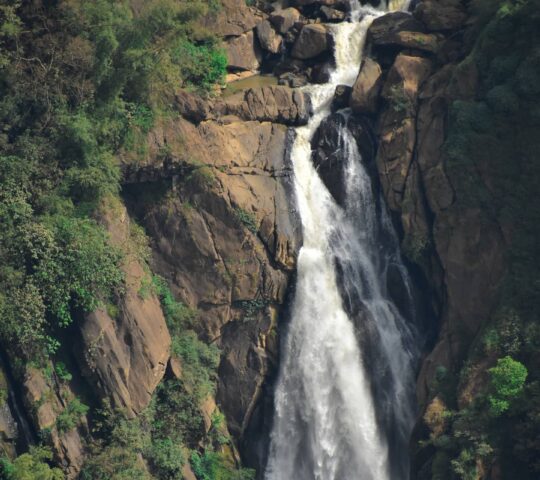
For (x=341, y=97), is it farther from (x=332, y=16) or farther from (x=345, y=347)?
(x=345, y=347)

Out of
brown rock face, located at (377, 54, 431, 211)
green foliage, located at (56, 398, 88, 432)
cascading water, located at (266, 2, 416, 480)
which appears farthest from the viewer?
brown rock face, located at (377, 54, 431, 211)

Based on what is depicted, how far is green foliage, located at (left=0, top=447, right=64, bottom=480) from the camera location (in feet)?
102

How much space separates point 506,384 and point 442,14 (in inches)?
714

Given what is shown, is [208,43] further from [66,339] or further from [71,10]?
[66,339]

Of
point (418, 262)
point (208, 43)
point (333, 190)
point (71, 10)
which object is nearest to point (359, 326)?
point (418, 262)

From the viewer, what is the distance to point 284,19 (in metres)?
44.9

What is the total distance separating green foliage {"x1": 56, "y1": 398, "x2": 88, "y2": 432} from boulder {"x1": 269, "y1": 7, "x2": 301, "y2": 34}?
22.0 metres

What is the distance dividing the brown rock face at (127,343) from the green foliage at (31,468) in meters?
3.34

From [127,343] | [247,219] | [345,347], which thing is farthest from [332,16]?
[127,343]

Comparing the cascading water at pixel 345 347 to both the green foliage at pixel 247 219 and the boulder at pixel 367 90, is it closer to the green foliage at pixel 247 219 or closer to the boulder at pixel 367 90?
the boulder at pixel 367 90

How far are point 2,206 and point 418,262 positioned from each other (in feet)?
58.3

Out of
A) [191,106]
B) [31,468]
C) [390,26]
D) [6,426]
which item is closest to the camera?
[31,468]

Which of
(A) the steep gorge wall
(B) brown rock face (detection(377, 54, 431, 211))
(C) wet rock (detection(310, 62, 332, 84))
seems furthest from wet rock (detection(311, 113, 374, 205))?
(C) wet rock (detection(310, 62, 332, 84))

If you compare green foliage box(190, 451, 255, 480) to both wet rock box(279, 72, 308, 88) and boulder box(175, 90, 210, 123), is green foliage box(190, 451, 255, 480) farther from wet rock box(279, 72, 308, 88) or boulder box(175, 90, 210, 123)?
wet rock box(279, 72, 308, 88)
